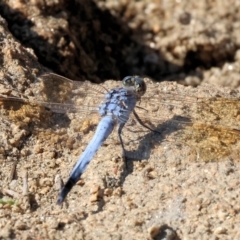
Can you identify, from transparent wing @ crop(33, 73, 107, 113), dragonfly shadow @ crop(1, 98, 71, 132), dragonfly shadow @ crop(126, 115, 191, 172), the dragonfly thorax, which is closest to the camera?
dragonfly shadow @ crop(126, 115, 191, 172)

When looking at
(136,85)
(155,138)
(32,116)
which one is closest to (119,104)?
(136,85)

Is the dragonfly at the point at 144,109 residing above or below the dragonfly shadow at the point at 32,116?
above

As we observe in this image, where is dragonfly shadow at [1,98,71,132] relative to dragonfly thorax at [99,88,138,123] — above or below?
below

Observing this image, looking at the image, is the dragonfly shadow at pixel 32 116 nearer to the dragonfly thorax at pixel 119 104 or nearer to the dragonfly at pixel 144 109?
the dragonfly at pixel 144 109

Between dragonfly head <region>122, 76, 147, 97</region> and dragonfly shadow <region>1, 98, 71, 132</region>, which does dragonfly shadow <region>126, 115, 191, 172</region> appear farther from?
dragonfly shadow <region>1, 98, 71, 132</region>

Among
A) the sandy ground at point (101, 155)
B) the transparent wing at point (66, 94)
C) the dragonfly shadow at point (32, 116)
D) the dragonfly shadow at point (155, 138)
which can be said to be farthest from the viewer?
the transparent wing at point (66, 94)

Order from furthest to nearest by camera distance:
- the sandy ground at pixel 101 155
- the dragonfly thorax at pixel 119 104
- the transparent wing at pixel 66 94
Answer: the dragonfly thorax at pixel 119 104 < the transparent wing at pixel 66 94 < the sandy ground at pixel 101 155

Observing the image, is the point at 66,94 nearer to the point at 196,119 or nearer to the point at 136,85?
the point at 136,85

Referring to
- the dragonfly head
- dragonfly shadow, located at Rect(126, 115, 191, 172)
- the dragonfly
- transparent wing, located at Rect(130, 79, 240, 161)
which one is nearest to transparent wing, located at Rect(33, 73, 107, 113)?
the dragonfly

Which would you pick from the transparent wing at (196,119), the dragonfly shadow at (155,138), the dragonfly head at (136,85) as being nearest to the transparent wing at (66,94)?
the dragonfly head at (136,85)
